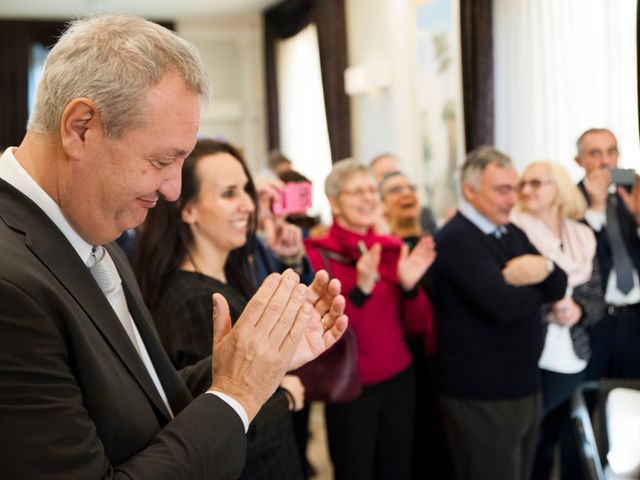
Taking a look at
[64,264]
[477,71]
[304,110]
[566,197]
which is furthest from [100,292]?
[304,110]

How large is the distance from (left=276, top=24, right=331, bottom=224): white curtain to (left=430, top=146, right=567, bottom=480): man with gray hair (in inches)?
181

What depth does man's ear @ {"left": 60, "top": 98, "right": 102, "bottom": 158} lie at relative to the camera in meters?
0.98

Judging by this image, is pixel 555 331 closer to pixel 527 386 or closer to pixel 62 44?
pixel 527 386

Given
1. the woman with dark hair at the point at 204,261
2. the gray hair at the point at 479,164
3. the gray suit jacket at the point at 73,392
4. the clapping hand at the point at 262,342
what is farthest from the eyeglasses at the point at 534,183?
the gray suit jacket at the point at 73,392

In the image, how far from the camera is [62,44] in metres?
1.02

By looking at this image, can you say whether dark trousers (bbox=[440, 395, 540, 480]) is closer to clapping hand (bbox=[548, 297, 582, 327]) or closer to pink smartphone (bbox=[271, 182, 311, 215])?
clapping hand (bbox=[548, 297, 582, 327])

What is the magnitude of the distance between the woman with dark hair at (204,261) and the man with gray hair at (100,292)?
67cm

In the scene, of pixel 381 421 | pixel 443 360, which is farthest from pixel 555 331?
pixel 381 421

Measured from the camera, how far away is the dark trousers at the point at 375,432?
2.80 meters

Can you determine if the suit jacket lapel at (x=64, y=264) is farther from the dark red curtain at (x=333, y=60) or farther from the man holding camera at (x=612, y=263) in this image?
the dark red curtain at (x=333, y=60)

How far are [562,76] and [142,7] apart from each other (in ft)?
21.4

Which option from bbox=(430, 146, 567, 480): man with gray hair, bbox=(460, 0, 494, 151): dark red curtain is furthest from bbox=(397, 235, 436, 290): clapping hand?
bbox=(460, 0, 494, 151): dark red curtain

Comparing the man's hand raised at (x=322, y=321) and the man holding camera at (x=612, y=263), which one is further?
the man holding camera at (x=612, y=263)

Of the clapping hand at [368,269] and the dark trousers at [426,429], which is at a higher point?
the clapping hand at [368,269]
